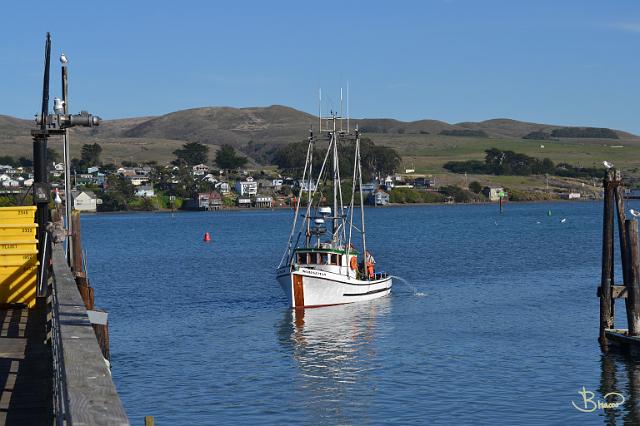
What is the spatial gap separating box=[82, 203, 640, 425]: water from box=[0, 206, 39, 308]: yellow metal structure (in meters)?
5.71

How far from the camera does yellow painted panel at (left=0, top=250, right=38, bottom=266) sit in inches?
853

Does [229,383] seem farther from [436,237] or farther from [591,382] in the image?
[436,237]

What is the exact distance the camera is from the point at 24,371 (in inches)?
578

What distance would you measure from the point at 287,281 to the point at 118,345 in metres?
12.4

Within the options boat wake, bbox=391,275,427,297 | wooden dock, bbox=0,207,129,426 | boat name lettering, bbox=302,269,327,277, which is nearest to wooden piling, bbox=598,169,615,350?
wooden dock, bbox=0,207,129,426

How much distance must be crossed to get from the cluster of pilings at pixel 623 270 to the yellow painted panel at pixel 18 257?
16.6 metres

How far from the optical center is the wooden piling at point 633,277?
2992cm

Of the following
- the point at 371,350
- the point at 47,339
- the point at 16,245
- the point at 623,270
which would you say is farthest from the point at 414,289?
the point at 47,339

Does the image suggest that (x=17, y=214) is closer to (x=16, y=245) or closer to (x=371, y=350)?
(x=16, y=245)

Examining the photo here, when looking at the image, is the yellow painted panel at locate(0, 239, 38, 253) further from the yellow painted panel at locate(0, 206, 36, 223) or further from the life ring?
the life ring

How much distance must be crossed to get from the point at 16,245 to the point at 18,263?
1.29 feet

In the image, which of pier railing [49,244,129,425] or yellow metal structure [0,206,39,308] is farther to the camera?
yellow metal structure [0,206,39,308]

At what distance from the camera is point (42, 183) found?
76.7ft

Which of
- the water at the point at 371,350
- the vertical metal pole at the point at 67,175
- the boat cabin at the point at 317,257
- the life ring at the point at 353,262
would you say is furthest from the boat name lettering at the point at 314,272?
the vertical metal pole at the point at 67,175
